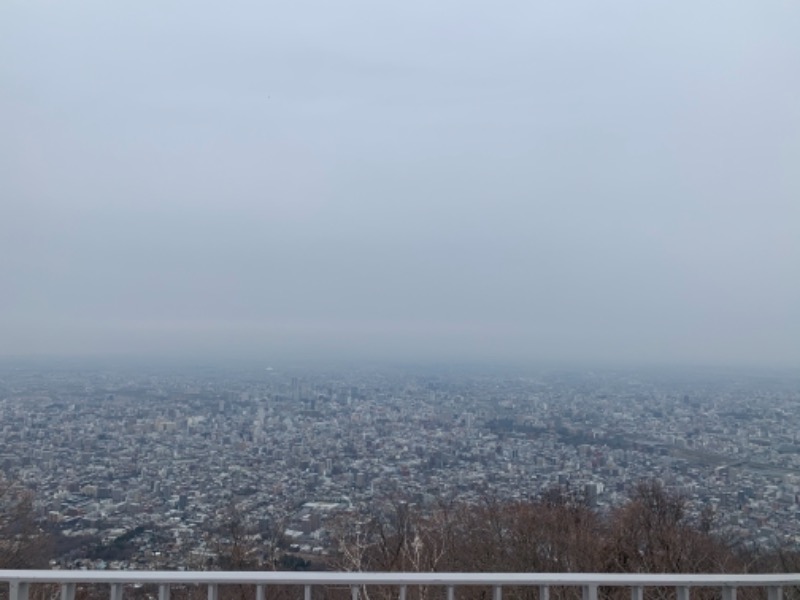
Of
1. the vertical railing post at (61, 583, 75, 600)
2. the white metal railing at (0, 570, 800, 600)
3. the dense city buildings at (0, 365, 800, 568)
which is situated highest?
the white metal railing at (0, 570, 800, 600)

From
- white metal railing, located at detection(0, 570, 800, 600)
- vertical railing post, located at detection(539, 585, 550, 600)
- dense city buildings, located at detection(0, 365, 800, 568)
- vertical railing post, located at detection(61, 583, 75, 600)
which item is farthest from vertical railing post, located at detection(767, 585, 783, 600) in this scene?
dense city buildings, located at detection(0, 365, 800, 568)

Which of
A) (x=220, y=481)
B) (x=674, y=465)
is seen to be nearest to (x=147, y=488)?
(x=220, y=481)

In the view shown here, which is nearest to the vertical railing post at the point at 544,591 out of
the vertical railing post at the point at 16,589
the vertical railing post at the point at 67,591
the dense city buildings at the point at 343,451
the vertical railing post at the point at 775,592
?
the vertical railing post at the point at 775,592

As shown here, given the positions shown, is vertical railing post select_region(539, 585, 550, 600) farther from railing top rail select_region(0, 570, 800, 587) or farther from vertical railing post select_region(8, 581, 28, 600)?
vertical railing post select_region(8, 581, 28, 600)

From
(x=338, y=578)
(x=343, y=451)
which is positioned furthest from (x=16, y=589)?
(x=343, y=451)

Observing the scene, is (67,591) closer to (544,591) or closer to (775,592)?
(544,591)

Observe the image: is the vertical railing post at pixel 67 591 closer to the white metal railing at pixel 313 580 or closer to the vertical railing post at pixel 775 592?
the white metal railing at pixel 313 580
